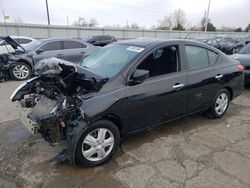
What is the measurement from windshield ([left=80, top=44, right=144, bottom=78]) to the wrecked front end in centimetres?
35

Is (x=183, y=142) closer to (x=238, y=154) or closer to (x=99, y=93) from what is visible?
(x=238, y=154)

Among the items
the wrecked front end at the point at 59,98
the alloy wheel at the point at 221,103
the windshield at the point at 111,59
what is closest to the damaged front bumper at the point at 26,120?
the wrecked front end at the point at 59,98

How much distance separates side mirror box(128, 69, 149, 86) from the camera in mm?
3023

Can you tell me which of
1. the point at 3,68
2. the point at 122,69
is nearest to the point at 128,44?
the point at 122,69

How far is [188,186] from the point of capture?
8.63 ft

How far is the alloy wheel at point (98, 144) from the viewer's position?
9.48 feet

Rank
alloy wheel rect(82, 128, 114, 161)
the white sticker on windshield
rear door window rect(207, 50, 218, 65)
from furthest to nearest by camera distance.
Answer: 1. rear door window rect(207, 50, 218, 65)
2. the white sticker on windshield
3. alloy wheel rect(82, 128, 114, 161)

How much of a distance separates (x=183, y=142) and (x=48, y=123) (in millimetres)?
2116

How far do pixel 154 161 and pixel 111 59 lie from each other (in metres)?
1.66

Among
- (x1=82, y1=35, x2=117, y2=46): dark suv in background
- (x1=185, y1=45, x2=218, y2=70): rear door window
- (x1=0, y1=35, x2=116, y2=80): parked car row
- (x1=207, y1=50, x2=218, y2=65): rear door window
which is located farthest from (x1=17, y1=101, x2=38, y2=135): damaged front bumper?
(x1=82, y1=35, x2=117, y2=46): dark suv in background

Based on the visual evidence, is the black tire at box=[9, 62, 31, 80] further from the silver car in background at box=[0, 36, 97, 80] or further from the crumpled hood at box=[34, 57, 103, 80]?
the crumpled hood at box=[34, 57, 103, 80]

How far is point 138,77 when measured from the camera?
3027mm

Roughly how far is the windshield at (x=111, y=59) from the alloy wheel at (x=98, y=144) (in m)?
0.78

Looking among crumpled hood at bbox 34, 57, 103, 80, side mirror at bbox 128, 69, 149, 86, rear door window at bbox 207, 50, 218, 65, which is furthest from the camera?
rear door window at bbox 207, 50, 218, 65
